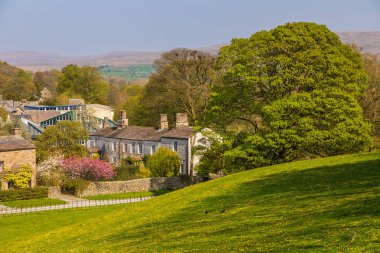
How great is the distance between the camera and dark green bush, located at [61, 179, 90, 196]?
177 feet

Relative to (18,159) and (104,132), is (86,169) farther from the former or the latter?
(104,132)

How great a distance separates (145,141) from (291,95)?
108 feet

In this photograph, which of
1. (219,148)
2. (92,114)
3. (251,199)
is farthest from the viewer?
(92,114)

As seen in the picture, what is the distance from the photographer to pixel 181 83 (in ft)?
230


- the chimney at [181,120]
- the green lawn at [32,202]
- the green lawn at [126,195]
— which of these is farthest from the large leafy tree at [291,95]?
the chimney at [181,120]

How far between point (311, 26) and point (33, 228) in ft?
79.2

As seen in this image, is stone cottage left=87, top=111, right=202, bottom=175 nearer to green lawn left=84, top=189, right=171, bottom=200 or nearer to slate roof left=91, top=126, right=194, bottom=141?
slate roof left=91, top=126, right=194, bottom=141

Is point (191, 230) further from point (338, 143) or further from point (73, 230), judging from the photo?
point (338, 143)

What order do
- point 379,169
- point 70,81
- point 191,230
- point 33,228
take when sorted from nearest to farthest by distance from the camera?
point 191,230, point 379,169, point 33,228, point 70,81

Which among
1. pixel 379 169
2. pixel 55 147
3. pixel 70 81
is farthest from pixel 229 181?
pixel 70 81

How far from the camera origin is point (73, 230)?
26.8m

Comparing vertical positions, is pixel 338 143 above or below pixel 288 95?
below

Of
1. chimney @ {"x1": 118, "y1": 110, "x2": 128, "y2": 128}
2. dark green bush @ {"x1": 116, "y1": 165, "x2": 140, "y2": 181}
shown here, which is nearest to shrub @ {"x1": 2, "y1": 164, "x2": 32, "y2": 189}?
dark green bush @ {"x1": 116, "y1": 165, "x2": 140, "y2": 181}

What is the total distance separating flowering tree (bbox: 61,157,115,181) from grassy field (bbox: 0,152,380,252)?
883 inches
